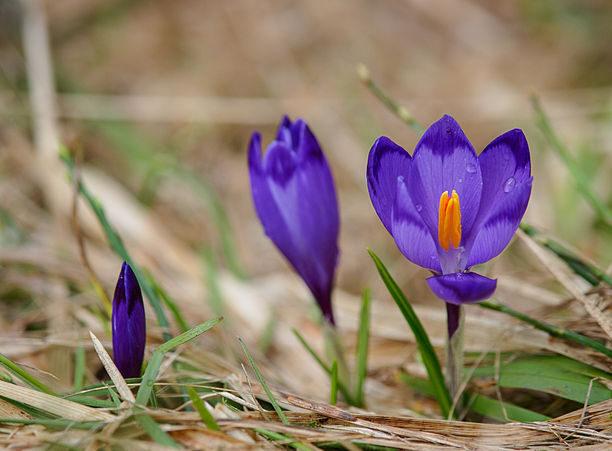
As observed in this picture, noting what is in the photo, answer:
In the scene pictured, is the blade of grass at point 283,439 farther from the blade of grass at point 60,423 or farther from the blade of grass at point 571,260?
the blade of grass at point 571,260

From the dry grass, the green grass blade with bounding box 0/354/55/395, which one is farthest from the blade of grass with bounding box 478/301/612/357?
the green grass blade with bounding box 0/354/55/395

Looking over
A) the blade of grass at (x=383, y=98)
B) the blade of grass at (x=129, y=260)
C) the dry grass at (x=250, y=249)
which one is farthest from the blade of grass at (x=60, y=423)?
the blade of grass at (x=383, y=98)

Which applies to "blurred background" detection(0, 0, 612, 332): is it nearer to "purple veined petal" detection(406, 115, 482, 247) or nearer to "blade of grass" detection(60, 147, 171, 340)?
"blade of grass" detection(60, 147, 171, 340)

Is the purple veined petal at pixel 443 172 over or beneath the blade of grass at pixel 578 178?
beneath

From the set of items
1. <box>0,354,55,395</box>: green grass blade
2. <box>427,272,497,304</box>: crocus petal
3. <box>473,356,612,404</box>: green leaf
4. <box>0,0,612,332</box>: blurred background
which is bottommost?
<box>0,354,55,395</box>: green grass blade

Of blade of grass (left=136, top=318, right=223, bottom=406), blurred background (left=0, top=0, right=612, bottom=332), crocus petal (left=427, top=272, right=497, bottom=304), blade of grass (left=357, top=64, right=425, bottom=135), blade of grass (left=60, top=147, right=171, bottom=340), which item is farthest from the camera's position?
blurred background (left=0, top=0, right=612, bottom=332)

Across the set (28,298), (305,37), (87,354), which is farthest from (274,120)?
(87,354)

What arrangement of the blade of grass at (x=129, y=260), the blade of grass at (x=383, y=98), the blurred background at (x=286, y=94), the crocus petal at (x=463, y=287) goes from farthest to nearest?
the blurred background at (x=286, y=94) → the blade of grass at (x=383, y=98) → the blade of grass at (x=129, y=260) → the crocus petal at (x=463, y=287)

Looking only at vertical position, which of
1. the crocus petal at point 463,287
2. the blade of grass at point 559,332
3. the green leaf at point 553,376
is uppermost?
the blade of grass at point 559,332
